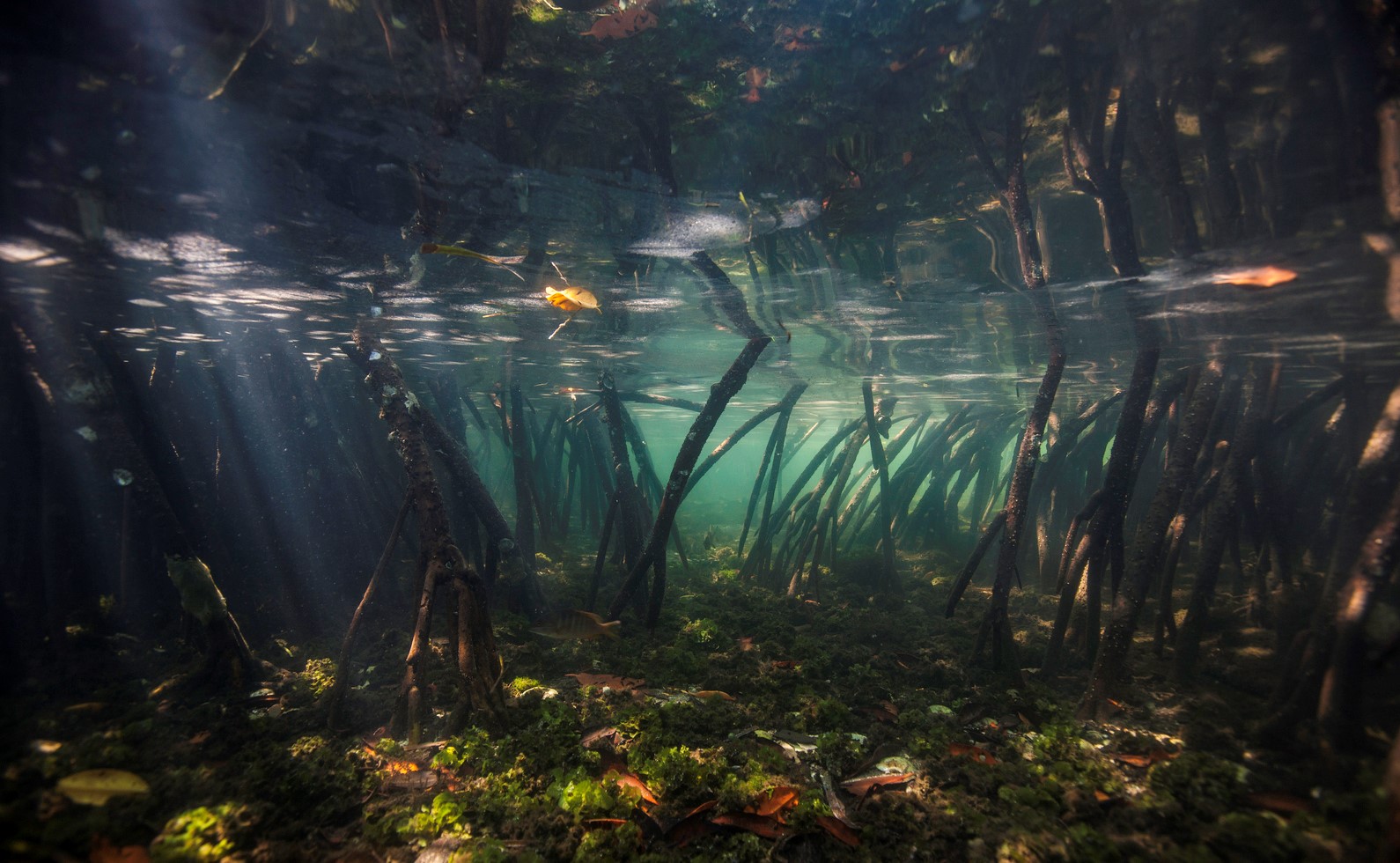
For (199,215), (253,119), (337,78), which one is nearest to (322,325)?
(199,215)

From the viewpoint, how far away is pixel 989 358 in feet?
46.5

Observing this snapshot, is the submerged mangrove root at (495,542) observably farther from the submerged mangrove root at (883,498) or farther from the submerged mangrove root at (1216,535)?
the submerged mangrove root at (1216,535)

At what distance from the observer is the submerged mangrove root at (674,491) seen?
21.0 feet

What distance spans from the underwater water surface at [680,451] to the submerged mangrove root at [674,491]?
0.06 meters

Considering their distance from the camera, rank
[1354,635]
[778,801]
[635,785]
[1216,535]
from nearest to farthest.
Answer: [778,801]
[635,785]
[1354,635]
[1216,535]

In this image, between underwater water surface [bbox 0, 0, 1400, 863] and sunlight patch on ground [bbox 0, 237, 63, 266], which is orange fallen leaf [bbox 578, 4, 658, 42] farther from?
sunlight patch on ground [bbox 0, 237, 63, 266]

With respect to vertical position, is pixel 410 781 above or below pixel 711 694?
above

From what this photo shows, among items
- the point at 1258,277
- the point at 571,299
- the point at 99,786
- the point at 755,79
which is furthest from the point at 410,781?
the point at 1258,277

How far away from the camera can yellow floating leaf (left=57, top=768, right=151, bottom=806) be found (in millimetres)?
2488

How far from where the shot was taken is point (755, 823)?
2900 mm

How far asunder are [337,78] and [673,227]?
395 cm

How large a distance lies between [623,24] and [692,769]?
5939mm

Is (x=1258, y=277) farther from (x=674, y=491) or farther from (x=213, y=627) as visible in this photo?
(x=213, y=627)

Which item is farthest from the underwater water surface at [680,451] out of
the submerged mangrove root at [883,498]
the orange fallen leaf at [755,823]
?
the submerged mangrove root at [883,498]
